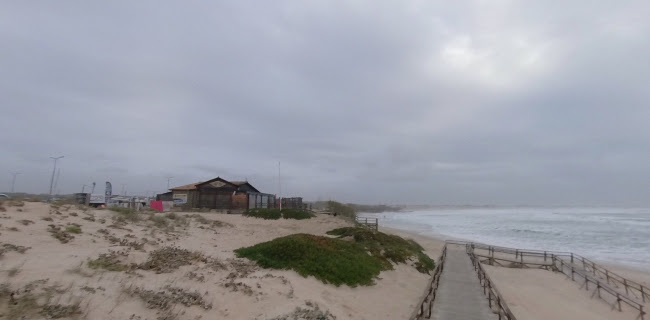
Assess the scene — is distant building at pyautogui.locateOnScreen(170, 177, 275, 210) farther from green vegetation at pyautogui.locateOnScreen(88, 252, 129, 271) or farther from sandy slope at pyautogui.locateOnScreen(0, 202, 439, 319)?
green vegetation at pyautogui.locateOnScreen(88, 252, 129, 271)

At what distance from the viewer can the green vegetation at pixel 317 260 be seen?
44.2 feet

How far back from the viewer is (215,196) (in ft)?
139

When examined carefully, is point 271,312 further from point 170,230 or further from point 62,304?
point 170,230

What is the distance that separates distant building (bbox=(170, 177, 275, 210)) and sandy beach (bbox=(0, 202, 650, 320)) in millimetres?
22994

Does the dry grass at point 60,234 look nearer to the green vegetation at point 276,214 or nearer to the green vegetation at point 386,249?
the green vegetation at point 386,249

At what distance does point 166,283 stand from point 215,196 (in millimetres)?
34219

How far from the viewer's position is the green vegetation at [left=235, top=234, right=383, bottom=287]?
13469 millimetres

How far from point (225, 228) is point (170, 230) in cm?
573

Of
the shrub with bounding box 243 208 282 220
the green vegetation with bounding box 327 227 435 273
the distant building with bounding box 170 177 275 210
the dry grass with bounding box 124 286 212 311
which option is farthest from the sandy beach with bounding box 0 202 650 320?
the distant building with bounding box 170 177 275 210

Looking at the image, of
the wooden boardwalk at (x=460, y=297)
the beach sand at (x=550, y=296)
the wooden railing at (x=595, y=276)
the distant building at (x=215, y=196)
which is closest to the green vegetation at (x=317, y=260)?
the wooden boardwalk at (x=460, y=297)

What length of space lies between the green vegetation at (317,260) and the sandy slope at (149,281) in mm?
468

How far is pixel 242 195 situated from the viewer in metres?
43.0

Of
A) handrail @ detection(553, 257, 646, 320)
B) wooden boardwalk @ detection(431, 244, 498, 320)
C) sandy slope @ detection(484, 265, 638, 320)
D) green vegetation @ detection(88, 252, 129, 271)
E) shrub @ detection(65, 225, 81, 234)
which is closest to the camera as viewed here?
green vegetation @ detection(88, 252, 129, 271)

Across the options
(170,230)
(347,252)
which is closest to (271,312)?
(347,252)
